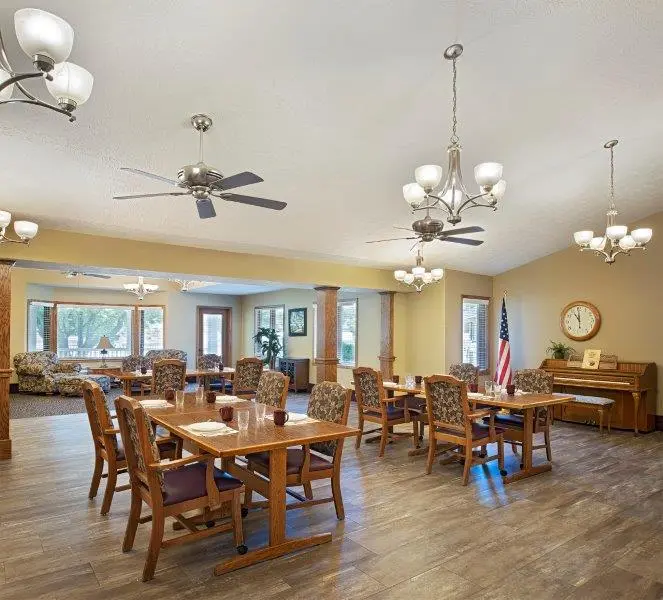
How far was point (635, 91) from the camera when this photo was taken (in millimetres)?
4176

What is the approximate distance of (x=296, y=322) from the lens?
1186cm

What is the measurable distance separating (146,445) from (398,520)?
1968mm

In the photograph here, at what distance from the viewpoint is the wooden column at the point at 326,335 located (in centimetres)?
817

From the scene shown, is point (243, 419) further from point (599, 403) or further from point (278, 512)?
point (599, 403)

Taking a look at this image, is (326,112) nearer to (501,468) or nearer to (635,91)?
(635,91)

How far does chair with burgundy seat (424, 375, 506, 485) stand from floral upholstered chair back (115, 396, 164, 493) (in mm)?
2782

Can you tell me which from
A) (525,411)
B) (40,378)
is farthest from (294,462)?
(40,378)

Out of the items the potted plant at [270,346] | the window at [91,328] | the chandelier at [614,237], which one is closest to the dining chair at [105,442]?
the chandelier at [614,237]

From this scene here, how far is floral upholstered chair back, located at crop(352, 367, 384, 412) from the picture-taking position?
5.70 meters

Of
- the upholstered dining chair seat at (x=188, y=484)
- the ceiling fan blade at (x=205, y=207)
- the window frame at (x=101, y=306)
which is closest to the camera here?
the upholstered dining chair seat at (x=188, y=484)

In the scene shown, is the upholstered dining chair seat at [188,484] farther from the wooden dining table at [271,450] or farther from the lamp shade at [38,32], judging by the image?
the lamp shade at [38,32]

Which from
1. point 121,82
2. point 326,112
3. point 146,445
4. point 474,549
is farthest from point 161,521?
point 326,112

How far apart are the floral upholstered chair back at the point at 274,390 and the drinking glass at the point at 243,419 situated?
2.03 feet

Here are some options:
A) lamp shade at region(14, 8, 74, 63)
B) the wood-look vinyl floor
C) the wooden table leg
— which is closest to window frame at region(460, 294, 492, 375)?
the wood-look vinyl floor
